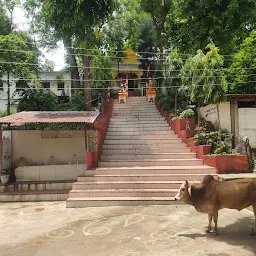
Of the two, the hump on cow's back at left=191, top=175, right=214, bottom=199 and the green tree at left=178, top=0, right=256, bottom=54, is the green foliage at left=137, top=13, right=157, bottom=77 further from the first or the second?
the hump on cow's back at left=191, top=175, right=214, bottom=199

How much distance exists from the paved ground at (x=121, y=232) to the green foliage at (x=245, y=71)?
6.89m

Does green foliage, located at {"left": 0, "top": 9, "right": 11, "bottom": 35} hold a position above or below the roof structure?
above

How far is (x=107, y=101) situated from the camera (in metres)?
18.4

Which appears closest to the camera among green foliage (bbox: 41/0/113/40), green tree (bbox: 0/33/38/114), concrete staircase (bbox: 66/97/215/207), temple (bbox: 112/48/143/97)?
concrete staircase (bbox: 66/97/215/207)

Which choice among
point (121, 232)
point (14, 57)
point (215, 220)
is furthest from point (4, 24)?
point (215, 220)

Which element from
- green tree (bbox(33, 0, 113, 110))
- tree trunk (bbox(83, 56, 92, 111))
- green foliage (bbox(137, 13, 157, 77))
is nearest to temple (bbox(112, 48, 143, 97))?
green foliage (bbox(137, 13, 157, 77))

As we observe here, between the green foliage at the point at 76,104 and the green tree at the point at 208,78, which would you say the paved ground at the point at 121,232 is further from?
the green foliage at the point at 76,104

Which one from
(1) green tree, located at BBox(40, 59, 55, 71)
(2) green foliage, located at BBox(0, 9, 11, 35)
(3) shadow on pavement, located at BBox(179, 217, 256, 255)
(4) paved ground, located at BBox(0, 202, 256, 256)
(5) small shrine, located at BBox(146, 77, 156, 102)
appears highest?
(2) green foliage, located at BBox(0, 9, 11, 35)

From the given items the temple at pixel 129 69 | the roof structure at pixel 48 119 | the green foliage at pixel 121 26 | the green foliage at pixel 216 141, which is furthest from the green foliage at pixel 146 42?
the roof structure at pixel 48 119

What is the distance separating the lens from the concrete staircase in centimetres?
952

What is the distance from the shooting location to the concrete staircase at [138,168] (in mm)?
9516

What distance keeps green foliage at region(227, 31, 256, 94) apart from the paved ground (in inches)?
271

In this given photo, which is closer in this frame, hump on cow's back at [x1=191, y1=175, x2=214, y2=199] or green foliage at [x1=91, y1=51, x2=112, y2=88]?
hump on cow's back at [x1=191, y1=175, x2=214, y2=199]

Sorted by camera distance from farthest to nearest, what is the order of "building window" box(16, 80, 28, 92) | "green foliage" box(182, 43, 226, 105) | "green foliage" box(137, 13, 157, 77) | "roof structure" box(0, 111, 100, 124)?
"green foliage" box(137, 13, 157, 77)
"building window" box(16, 80, 28, 92)
"green foliage" box(182, 43, 226, 105)
"roof structure" box(0, 111, 100, 124)
